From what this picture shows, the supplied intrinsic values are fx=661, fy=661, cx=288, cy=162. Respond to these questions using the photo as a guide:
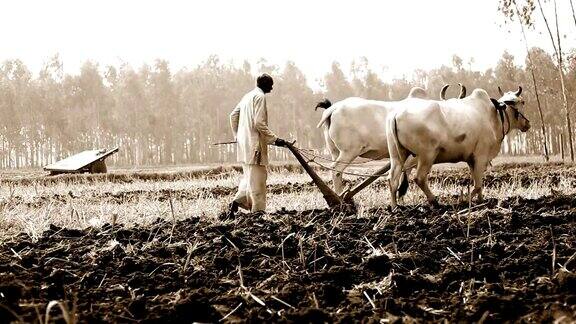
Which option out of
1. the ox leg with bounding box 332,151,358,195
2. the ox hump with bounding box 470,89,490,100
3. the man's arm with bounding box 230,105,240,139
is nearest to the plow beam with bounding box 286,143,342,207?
the man's arm with bounding box 230,105,240,139

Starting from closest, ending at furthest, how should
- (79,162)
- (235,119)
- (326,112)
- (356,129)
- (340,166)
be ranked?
(235,119) < (340,166) < (356,129) < (326,112) < (79,162)

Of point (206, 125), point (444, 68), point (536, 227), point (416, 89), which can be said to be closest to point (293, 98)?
point (206, 125)

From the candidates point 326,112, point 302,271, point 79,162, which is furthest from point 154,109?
point 302,271

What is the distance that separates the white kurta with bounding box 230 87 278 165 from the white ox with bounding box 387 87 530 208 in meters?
1.49

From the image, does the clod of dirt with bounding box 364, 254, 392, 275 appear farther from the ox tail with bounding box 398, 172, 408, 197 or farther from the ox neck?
the ox neck

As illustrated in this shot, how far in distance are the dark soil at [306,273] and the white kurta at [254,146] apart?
2.46 m

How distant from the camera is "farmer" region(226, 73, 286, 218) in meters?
7.74

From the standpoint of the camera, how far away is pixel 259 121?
303 inches

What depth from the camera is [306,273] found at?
349 centimetres

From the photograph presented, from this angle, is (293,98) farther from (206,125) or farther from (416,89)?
(416,89)

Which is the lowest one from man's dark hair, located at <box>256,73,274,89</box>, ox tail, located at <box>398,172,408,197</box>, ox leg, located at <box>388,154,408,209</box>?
ox tail, located at <box>398,172,408,197</box>

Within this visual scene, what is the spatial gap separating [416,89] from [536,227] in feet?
15.9

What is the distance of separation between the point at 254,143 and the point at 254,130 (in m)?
0.15

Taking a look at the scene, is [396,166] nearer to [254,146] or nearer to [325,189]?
[325,189]
